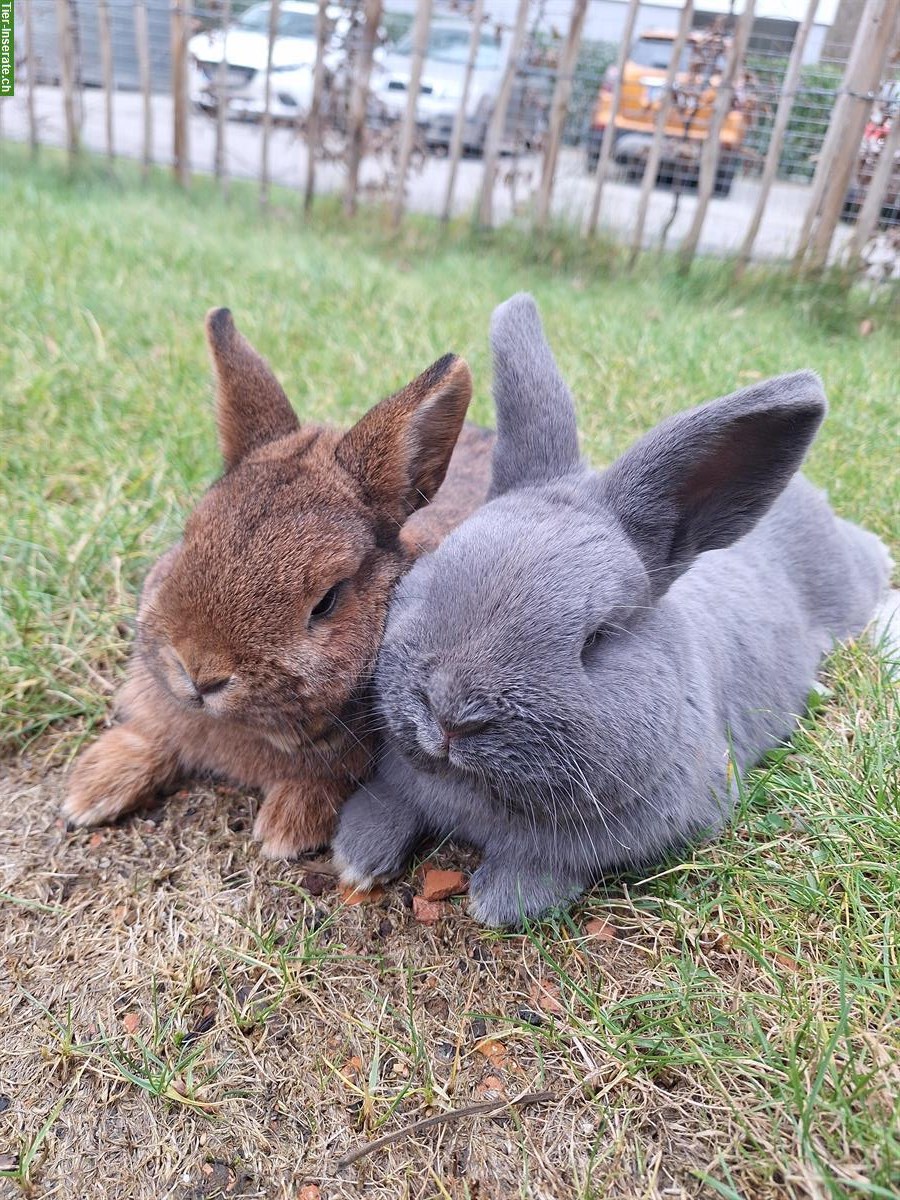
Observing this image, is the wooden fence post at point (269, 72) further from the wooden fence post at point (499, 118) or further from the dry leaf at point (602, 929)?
the dry leaf at point (602, 929)

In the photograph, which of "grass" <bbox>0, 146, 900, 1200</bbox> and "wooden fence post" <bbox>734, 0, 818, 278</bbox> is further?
"wooden fence post" <bbox>734, 0, 818, 278</bbox>

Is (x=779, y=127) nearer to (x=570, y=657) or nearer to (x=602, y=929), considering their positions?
(x=570, y=657)

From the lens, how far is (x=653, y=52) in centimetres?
772

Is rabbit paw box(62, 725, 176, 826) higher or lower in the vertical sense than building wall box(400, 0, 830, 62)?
lower

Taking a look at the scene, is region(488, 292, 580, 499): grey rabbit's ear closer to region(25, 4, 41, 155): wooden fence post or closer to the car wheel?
the car wheel

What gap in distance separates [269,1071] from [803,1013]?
1058 millimetres

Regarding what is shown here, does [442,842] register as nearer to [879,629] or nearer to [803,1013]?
[803,1013]

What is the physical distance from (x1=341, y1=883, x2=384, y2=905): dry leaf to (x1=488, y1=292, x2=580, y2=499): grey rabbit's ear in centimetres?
Answer: 101

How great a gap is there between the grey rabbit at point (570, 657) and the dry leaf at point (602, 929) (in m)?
0.08

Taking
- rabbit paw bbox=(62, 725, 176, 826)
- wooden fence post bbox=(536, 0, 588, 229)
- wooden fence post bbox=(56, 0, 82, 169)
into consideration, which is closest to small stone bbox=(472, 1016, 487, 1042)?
rabbit paw bbox=(62, 725, 176, 826)

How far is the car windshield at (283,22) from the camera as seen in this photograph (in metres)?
8.94

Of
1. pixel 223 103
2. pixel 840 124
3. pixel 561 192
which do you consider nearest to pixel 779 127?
pixel 840 124

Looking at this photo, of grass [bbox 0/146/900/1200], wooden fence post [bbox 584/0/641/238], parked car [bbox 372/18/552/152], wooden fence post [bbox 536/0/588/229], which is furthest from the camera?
parked car [bbox 372/18/552/152]

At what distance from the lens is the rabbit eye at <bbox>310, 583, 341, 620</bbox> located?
212 centimetres
